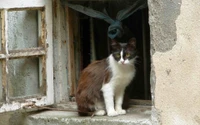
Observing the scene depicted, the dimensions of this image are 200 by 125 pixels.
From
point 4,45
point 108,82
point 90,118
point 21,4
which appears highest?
point 21,4

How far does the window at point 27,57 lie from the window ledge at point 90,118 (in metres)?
0.10

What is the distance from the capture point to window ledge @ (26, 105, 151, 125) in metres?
2.86

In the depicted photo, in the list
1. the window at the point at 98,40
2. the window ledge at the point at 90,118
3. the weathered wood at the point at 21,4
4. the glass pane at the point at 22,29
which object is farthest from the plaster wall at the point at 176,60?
the glass pane at the point at 22,29

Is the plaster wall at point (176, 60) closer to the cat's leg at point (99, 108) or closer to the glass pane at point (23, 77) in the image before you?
the cat's leg at point (99, 108)

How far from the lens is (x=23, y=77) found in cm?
326

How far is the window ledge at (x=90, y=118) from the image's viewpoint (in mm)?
2861

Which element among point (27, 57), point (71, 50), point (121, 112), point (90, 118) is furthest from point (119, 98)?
point (27, 57)

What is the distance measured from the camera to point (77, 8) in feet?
10.5

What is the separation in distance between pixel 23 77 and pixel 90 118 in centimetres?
57

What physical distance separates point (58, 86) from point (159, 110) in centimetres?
82

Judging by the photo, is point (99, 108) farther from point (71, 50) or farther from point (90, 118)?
point (71, 50)

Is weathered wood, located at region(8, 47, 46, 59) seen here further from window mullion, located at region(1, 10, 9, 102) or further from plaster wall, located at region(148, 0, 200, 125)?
plaster wall, located at region(148, 0, 200, 125)

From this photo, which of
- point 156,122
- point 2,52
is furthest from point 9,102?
point 156,122

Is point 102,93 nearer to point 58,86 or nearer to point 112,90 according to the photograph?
point 112,90
